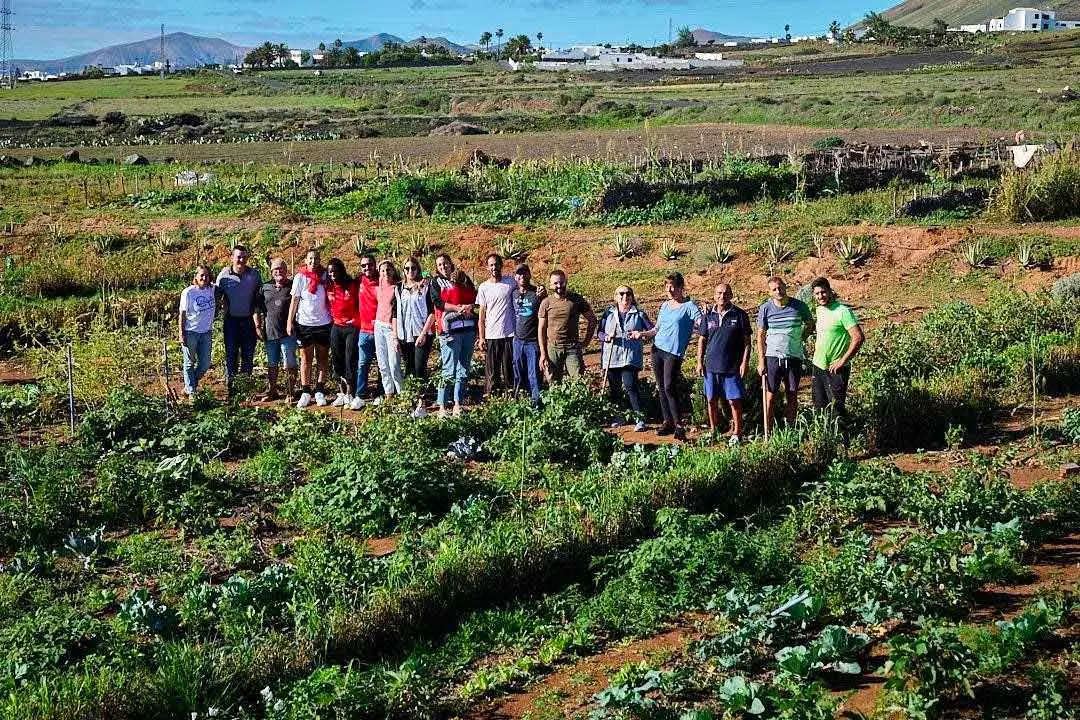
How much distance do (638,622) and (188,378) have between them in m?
6.43

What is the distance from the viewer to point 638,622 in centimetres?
730

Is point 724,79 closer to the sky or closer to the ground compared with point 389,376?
closer to the sky

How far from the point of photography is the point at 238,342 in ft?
41.6

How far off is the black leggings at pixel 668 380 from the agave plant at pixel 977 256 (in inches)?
347

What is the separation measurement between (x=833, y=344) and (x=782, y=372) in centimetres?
47

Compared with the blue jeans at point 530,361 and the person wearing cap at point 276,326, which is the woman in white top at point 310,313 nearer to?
the person wearing cap at point 276,326

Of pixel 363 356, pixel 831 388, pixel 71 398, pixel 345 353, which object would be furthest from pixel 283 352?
pixel 831 388

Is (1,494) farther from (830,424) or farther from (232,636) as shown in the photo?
(830,424)

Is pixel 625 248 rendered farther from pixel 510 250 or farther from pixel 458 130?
pixel 458 130

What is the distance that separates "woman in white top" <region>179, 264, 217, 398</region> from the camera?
39.4 ft

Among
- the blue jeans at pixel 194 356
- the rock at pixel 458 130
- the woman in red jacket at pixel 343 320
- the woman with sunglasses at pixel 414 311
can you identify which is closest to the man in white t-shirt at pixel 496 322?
the woman with sunglasses at pixel 414 311

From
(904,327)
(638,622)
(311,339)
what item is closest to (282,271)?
(311,339)

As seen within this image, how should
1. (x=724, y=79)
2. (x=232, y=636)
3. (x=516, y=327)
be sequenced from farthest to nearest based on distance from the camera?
(x=724, y=79) → (x=516, y=327) → (x=232, y=636)


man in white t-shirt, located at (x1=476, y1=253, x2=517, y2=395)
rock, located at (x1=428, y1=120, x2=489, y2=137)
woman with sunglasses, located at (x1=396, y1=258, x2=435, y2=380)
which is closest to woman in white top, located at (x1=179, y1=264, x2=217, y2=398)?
woman with sunglasses, located at (x1=396, y1=258, x2=435, y2=380)
